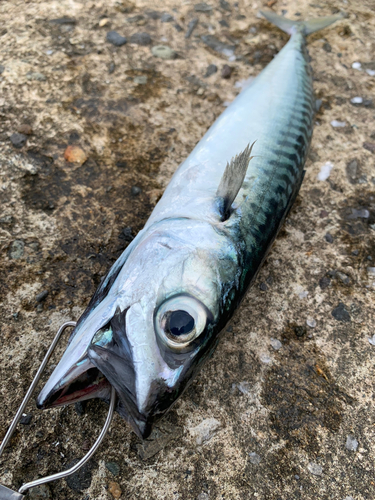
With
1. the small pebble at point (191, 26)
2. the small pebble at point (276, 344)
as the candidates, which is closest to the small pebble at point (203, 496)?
the small pebble at point (276, 344)

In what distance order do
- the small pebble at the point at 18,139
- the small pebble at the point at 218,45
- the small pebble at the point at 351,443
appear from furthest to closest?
the small pebble at the point at 218,45
the small pebble at the point at 18,139
the small pebble at the point at 351,443

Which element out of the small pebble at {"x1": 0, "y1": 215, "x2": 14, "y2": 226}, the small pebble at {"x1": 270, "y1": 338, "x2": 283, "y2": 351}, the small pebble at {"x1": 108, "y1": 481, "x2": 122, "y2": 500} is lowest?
the small pebble at {"x1": 108, "y1": 481, "x2": 122, "y2": 500}

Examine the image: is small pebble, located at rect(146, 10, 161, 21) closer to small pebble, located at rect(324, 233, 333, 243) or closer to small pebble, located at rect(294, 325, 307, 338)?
small pebble, located at rect(324, 233, 333, 243)

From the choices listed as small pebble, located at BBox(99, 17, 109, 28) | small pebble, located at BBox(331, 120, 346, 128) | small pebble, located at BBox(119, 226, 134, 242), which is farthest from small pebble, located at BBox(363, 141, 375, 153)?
small pebble, located at BBox(99, 17, 109, 28)

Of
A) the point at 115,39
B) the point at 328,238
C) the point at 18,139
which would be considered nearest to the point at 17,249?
the point at 18,139

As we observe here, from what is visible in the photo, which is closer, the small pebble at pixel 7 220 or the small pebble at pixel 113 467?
the small pebble at pixel 113 467

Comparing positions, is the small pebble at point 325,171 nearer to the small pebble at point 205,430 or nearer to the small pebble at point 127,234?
the small pebble at point 127,234
